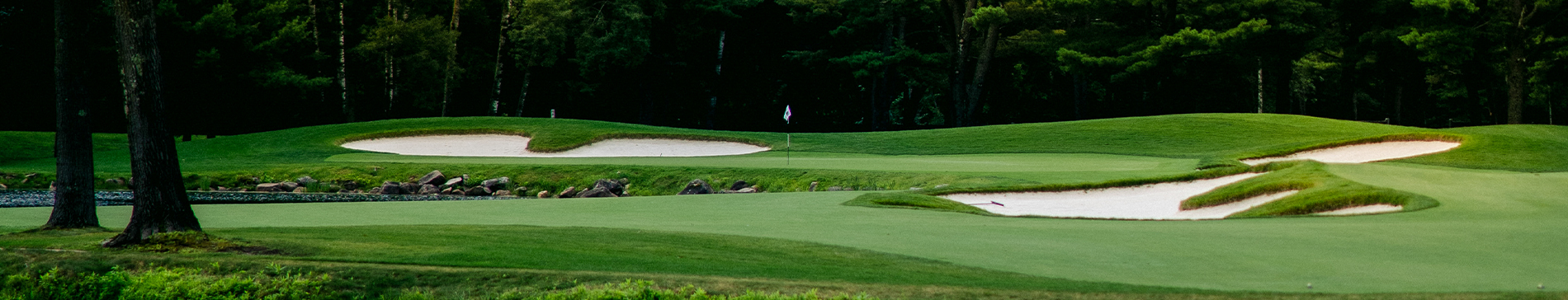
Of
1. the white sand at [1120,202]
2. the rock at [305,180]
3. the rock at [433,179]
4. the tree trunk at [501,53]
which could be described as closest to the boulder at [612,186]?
the rock at [433,179]

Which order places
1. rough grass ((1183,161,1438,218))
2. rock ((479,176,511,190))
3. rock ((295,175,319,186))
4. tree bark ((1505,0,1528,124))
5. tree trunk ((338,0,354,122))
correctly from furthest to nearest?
tree trunk ((338,0,354,122)) → tree bark ((1505,0,1528,124)) → rock ((295,175,319,186)) → rock ((479,176,511,190)) → rough grass ((1183,161,1438,218))

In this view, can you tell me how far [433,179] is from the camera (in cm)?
2298

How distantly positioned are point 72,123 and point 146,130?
297 centimetres

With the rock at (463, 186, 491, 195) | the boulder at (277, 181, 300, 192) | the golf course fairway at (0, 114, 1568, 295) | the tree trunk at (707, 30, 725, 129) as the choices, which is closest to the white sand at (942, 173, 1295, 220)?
the golf course fairway at (0, 114, 1568, 295)

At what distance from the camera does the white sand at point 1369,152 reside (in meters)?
24.6

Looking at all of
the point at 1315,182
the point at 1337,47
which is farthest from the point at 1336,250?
the point at 1337,47

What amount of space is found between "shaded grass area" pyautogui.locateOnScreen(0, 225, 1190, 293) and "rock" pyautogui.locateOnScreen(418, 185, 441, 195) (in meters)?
11.7

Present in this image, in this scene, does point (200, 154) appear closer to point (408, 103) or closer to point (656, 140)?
point (656, 140)

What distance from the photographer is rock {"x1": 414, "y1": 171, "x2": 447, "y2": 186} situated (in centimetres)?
2294

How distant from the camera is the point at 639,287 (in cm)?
688

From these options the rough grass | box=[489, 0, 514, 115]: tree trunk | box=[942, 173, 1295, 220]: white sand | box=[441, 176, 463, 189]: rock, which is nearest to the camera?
the rough grass

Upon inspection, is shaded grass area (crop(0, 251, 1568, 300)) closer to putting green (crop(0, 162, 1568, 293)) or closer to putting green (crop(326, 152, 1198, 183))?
putting green (crop(0, 162, 1568, 293))

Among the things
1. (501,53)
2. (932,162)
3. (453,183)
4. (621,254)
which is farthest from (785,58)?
(621,254)

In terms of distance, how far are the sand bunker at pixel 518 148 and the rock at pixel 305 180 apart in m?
5.09
